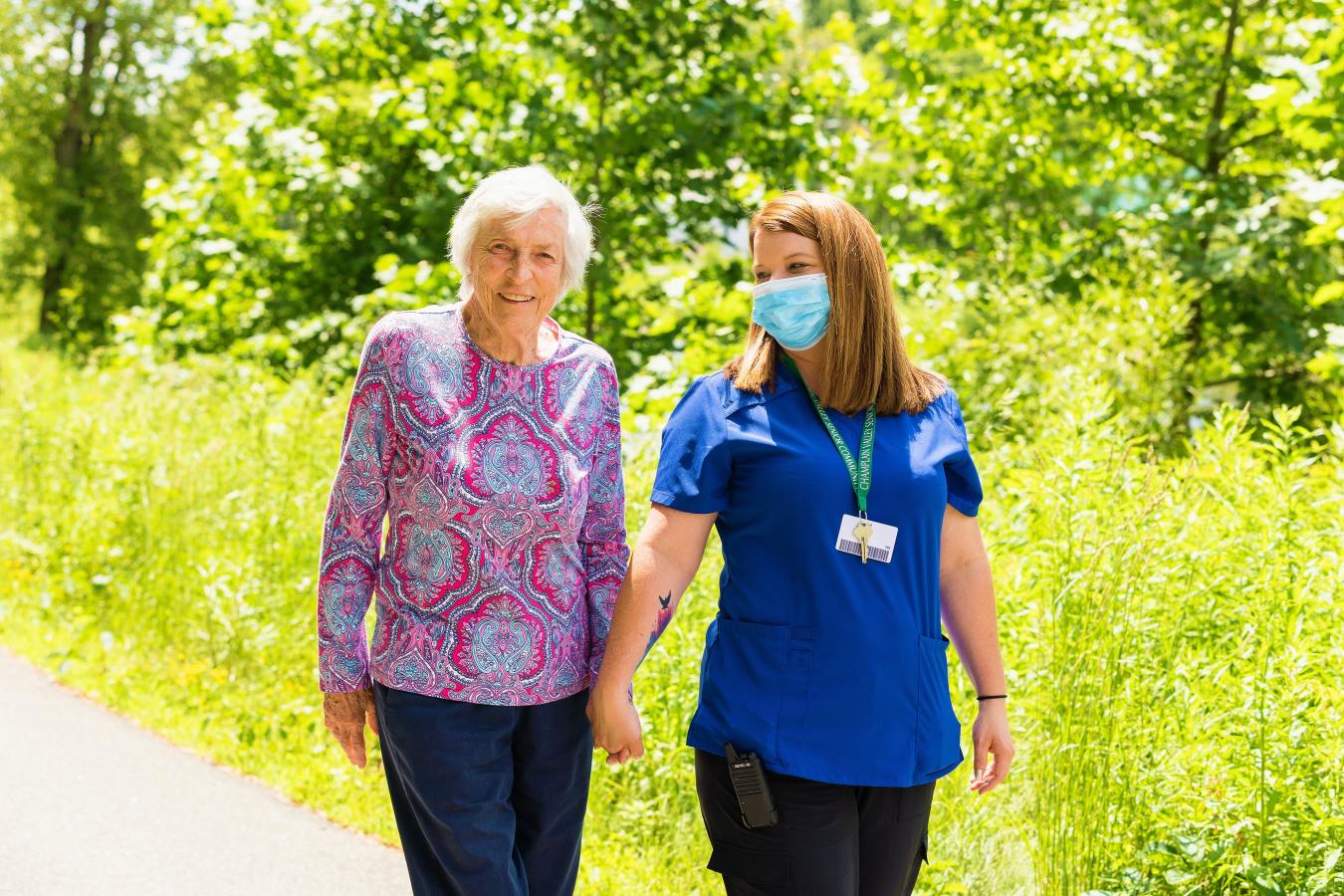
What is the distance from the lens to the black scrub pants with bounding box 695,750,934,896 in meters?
2.43

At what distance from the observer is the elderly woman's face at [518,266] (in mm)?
2697

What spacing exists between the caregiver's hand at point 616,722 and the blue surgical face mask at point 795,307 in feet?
2.51

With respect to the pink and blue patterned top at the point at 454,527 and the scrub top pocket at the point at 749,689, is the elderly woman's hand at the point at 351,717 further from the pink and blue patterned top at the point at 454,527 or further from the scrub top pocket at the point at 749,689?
the scrub top pocket at the point at 749,689

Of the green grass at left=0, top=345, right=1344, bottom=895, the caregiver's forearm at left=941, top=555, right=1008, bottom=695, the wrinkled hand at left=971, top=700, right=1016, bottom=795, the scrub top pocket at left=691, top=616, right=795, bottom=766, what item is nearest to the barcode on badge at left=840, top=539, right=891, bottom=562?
the scrub top pocket at left=691, top=616, right=795, bottom=766

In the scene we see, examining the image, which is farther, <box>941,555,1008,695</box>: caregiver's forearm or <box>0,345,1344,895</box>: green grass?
<box>0,345,1344,895</box>: green grass

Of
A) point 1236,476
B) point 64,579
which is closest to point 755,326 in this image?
point 1236,476

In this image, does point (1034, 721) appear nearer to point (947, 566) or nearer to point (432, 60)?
point (947, 566)

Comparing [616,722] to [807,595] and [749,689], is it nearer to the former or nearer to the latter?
[749,689]

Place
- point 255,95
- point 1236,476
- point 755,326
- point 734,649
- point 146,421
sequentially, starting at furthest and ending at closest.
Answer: point 255,95 → point 146,421 → point 1236,476 → point 755,326 → point 734,649

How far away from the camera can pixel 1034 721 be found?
3785mm

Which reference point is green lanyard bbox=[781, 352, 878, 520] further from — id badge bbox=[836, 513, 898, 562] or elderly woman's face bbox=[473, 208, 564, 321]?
elderly woman's face bbox=[473, 208, 564, 321]

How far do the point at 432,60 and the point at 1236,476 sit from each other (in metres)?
6.41

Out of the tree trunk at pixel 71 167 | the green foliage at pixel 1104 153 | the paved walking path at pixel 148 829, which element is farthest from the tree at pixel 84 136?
the paved walking path at pixel 148 829

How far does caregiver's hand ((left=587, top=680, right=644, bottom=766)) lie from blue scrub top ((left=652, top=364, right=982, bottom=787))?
0.14m
